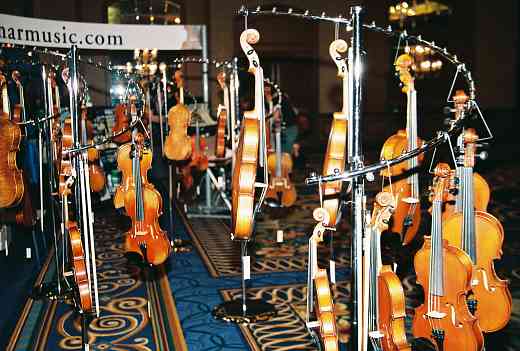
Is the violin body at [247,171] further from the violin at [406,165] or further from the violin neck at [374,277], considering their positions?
the violin at [406,165]

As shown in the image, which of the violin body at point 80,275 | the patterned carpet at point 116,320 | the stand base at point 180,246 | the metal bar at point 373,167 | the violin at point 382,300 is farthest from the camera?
the stand base at point 180,246

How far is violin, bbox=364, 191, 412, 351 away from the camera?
7.52ft

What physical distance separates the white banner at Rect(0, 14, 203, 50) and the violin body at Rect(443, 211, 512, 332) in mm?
2354

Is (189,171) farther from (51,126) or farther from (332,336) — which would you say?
(332,336)

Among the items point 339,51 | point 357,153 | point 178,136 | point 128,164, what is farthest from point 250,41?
point 178,136

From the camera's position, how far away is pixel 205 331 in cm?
365

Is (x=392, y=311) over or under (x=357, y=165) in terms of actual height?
under

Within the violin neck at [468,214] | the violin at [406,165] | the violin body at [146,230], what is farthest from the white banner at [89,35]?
the violin neck at [468,214]

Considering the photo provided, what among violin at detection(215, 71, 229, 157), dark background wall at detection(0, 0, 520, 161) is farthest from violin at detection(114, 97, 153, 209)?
dark background wall at detection(0, 0, 520, 161)

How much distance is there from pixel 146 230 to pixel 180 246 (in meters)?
1.95

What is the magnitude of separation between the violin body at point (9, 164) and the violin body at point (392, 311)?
102 inches

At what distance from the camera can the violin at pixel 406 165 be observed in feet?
12.6

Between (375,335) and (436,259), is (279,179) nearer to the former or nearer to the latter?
(436,259)

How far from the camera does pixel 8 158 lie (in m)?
4.00
